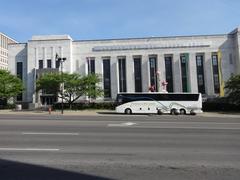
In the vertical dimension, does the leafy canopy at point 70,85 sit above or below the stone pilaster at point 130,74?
below

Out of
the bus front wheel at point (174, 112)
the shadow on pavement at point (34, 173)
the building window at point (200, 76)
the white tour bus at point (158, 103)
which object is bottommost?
the shadow on pavement at point (34, 173)

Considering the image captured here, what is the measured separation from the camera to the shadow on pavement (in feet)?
23.2

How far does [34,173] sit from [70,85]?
5164cm

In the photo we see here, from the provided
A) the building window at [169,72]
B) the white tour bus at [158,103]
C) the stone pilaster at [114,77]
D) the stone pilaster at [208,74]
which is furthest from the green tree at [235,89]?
the stone pilaster at [114,77]

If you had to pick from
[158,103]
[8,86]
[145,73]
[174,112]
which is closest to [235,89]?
[174,112]

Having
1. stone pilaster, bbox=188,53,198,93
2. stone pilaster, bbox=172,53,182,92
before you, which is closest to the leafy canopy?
stone pilaster, bbox=172,53,182,92

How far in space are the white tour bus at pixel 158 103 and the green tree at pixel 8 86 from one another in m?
24.6

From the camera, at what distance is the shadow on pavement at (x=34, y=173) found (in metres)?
7.07

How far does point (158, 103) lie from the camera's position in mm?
45125

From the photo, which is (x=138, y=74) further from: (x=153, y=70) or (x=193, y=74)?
(x=193, y=74)

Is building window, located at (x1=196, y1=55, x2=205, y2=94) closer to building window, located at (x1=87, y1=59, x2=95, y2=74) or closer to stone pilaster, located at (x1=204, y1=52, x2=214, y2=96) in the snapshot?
stone pilaster, located at (x1=204, y1=52, x2=214, y2=96)

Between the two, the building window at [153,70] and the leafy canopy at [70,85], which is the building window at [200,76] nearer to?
the building window at [153,70]

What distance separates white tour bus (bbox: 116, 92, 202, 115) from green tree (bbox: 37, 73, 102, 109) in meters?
14.5

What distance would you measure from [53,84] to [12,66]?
28.5m
